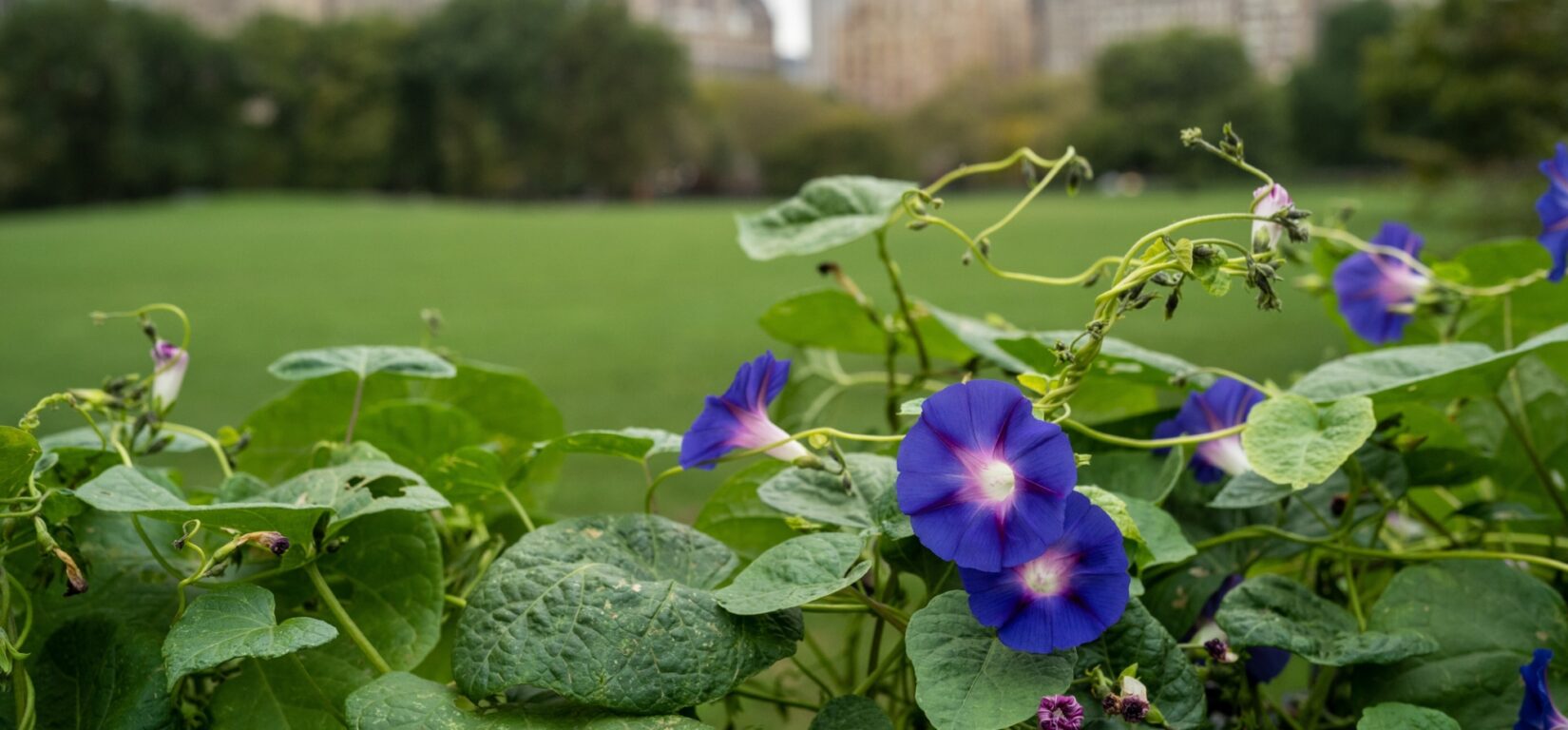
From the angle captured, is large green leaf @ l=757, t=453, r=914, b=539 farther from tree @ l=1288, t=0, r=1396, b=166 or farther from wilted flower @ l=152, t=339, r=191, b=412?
tree @ l=1288, t=0, r=1396, b=166

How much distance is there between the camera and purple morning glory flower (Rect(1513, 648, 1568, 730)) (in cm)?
41

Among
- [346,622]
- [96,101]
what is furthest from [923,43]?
[346,622]

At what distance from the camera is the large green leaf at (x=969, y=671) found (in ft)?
1.11

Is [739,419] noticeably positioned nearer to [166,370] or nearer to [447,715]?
[447,715]

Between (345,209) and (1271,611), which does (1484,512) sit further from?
(345,209)

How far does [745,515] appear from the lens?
1.72ft

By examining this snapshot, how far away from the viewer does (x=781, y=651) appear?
38cm

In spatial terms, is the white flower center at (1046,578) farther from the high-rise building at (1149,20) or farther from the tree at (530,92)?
the high-rise building at (1149,20)

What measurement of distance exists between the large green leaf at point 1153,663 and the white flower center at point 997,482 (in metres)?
0.07

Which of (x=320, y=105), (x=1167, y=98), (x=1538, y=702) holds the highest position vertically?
(x=1538, y=702)

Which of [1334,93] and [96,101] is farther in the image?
[1334,93]

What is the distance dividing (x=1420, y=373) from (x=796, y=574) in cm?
28

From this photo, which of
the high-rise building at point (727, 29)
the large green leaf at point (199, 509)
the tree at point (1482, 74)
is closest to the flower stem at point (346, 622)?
the large green leaf at point (199, 509)

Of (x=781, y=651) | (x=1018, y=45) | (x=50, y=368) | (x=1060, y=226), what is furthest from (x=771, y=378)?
(x=1018, y=45)
